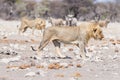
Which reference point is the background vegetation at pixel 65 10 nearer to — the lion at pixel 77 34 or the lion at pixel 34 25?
the lion at pixel 34 25

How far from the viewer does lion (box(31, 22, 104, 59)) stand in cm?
1518

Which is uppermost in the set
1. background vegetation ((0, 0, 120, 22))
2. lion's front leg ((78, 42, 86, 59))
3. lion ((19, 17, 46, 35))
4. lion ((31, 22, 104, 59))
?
lion ((31, 22, 104, 59))

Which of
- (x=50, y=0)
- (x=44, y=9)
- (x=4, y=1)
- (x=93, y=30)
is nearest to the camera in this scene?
(x=93, y=30)

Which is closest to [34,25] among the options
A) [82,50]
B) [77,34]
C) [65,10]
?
[77,34]

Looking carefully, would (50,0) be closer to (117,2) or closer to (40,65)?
(117,2)

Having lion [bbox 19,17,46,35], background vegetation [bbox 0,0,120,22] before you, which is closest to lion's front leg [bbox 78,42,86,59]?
lion [bbox 19,17,46,35]

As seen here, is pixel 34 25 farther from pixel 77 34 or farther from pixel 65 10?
pixel 65 10

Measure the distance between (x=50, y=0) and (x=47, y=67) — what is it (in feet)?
277

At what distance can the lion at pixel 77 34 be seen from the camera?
15.2 m

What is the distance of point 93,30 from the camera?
1521cm

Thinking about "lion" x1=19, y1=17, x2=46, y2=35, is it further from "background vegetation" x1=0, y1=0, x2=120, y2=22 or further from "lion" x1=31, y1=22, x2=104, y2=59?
"background vegetation" x1=0, y1=0, x2=120, y2=22

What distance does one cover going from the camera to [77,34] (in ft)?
50.2

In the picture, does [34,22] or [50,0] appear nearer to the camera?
[34,22]

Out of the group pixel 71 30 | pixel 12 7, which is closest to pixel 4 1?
pixel 12 7
